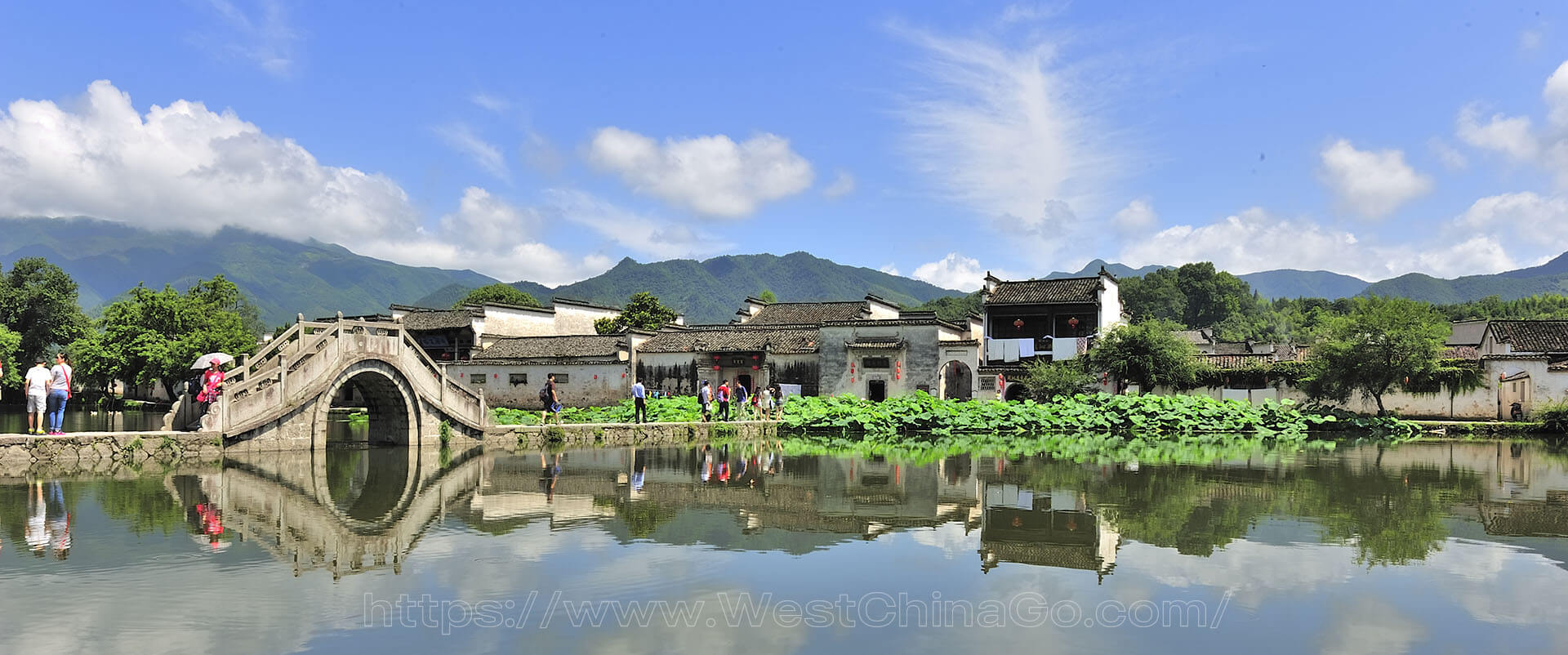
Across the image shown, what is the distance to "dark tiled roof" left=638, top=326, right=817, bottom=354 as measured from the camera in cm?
3672

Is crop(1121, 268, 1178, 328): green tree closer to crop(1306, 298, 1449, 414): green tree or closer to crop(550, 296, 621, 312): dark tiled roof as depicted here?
crop(550, 296, 621, 312): dark tiled roof

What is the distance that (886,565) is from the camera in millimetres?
7477

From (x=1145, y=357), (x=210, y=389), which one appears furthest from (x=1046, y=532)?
(x=1145, y=357)

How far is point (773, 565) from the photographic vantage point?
7.46 m

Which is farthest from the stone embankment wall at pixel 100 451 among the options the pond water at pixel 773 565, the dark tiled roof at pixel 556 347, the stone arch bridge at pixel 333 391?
the dark tiled roof at pixel 556 347

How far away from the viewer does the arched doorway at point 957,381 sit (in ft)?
120

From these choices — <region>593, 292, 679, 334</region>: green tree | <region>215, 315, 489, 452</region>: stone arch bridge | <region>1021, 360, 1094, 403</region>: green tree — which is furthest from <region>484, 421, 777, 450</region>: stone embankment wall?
<region>593, 292, 679, 334</region>: green tree

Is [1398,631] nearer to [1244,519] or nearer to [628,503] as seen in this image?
[1244,519]

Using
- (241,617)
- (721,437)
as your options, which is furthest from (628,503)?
(721,437)

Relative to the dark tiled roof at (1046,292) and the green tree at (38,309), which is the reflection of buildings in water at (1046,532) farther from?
the green tree at (38,309)

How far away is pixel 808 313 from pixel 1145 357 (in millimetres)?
15029

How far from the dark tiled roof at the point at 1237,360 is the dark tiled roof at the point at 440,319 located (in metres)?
29.0

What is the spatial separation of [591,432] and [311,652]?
1628cm

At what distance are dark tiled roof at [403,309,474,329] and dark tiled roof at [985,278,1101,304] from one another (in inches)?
849
